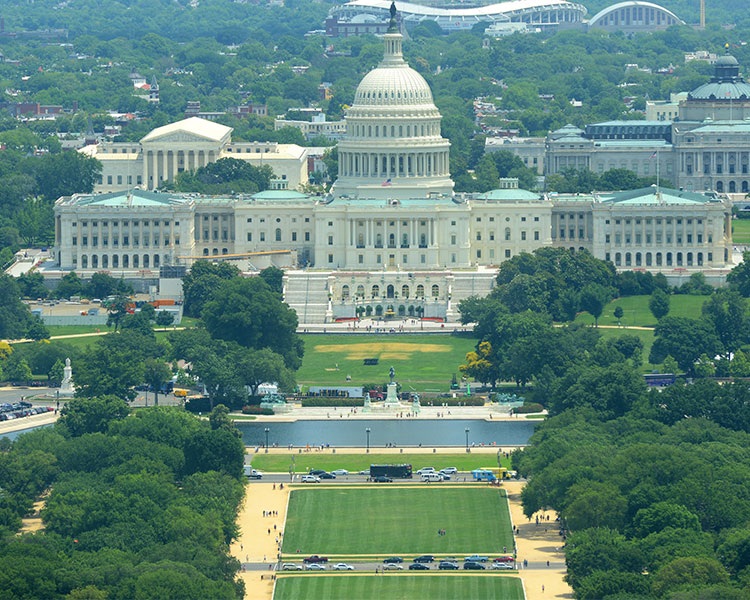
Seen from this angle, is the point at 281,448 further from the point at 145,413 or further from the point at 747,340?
the point at 747,340

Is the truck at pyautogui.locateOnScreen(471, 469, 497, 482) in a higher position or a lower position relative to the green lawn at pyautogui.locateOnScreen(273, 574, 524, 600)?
higher

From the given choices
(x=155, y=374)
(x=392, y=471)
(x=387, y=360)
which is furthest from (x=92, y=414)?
(x=387, y=360)

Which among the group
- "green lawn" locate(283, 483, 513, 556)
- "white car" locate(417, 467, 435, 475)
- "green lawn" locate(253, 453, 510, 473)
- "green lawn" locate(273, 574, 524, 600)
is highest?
"white car" locate(417, 467, 435, 475)

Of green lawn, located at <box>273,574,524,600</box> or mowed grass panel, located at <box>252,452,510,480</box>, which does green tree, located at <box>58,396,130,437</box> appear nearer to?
mowed grass panel, located at <box>252,452,510,480</box>

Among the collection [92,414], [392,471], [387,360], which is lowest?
[392,471]

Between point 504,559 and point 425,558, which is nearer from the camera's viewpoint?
point 504,559

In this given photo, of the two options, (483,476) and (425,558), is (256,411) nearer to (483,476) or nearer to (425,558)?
(483,476)

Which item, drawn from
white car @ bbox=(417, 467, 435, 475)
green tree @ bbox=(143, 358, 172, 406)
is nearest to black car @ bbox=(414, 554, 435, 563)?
white car @ bbox=(417, 467, 435, 475)

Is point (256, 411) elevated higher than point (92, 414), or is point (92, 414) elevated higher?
point (92, 414)
